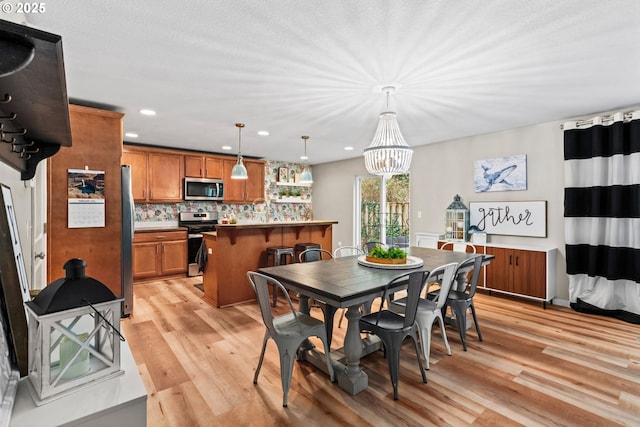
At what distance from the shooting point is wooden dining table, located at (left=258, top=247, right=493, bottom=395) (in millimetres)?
2174

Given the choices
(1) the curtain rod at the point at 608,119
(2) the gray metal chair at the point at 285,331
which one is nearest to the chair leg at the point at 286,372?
(2) the gray metal chair at the point at 285,331

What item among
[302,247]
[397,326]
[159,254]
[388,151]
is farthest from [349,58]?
[159,254]

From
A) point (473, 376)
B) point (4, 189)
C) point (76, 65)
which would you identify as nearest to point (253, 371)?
point (473, 376)

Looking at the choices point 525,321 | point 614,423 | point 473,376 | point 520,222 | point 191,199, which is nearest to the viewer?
point 614,423

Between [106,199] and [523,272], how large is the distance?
533 centimetres

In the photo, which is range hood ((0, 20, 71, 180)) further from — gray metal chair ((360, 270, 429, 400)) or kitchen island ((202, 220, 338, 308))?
kitchen island ((202, 220, 338, 308))

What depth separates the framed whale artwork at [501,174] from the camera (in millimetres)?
4582

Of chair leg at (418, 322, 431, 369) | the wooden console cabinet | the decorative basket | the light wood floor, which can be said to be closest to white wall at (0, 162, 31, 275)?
the light wood floor

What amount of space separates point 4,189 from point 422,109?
370 centimetres

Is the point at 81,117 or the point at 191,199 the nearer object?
the point at 81,117

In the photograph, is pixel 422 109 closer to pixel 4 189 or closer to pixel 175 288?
pixel 4 189

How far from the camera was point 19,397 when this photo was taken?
2.82 ft

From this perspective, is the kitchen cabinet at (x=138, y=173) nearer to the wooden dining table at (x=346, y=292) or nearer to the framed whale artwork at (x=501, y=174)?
the wooden dining table at (x=346, y=292)

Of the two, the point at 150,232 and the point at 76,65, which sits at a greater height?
the point at 76,65
